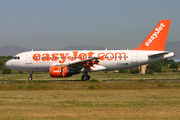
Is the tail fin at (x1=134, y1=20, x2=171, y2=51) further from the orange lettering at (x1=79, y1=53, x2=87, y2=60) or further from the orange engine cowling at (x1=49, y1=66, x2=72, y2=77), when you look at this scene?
the orange engine cowling at (x1=49, y1=66, x2=72, y2=77)

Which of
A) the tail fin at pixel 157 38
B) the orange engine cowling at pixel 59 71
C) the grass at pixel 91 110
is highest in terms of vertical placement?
the tail fin at pixel 157 38

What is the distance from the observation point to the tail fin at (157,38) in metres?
31.2

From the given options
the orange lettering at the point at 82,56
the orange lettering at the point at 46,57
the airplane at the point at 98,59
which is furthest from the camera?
the orange lettering at the point at 46,57

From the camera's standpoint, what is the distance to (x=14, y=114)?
1087 cm

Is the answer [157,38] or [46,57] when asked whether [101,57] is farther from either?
[157,38]

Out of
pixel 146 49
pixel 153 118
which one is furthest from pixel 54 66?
pixel 153 118

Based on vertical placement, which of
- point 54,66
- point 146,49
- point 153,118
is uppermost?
point 146,49

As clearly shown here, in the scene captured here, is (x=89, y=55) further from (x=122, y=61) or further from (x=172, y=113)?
(x=172, y=113)

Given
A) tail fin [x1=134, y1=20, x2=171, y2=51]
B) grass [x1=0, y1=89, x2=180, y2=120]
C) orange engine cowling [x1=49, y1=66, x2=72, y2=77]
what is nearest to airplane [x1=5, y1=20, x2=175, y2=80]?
tail fin [x1=134, y1=20, x2=171, y2=51]

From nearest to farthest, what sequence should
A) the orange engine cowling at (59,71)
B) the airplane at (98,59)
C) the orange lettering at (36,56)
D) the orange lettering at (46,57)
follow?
the orange engine cowling at (59,71)
the airplane at (98,59)
the orange lettering at (46,57)
the orange lettering at (36,56)

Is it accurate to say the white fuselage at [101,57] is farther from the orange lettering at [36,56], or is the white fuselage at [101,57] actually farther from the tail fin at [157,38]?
the tail fin at [157,38]

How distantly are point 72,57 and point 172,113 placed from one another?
19887 mm

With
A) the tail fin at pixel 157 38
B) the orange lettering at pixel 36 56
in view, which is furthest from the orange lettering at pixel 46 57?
the tail fin at pixel 157 38

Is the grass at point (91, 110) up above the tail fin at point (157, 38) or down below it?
below
